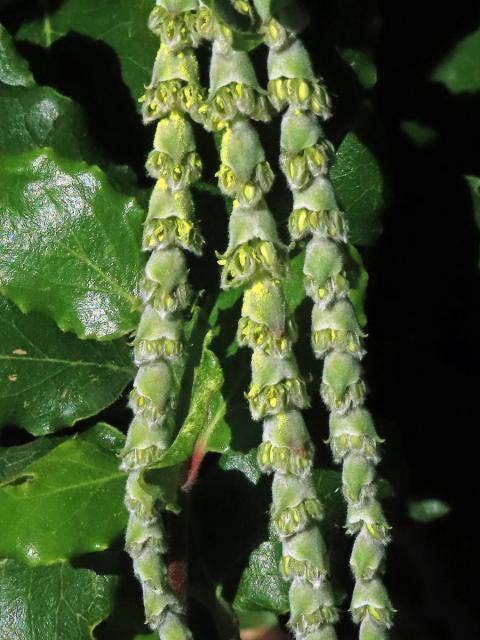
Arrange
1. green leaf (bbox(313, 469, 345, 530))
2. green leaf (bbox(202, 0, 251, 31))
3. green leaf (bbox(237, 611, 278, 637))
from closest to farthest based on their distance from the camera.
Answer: green leaf (bbox(202, 0, 251, 31)) < green leaf (bbox(313, 469, 345, 530)) < green leaf (bbox(237, 611, 278, 637))

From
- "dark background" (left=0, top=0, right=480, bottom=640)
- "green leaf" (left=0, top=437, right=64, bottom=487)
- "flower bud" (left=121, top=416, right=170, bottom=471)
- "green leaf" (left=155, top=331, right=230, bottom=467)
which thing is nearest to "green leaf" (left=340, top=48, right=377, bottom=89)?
"dark background" (left=0, top=0, right=480, bottom=640)

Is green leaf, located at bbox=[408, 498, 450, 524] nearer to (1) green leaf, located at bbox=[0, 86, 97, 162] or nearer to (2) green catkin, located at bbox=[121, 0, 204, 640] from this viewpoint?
(2) green catkin, located at bbox=[121, 0, 204, 640]

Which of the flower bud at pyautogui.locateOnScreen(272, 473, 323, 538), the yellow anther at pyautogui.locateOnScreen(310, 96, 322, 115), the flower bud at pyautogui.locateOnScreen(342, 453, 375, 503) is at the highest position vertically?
the yellow anther at pyautogui.locateOnScreen(310, 96, 322, 115)

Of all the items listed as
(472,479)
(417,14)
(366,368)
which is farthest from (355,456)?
(417,14)

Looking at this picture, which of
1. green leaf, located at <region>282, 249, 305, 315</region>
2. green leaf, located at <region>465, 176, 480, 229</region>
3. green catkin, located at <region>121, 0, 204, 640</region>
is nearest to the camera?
green catkin, located at <region>121, 0, 204, 640</region>

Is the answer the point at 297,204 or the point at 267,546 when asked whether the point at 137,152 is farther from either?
the point at 267,546

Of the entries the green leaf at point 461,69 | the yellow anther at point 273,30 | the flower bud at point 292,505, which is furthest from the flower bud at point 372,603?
the green leaf at point 461,69

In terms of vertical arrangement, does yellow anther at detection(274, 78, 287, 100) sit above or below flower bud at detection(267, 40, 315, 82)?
below

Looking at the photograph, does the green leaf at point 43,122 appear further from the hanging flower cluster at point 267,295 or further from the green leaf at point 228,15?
the green leaf at point 228,15
